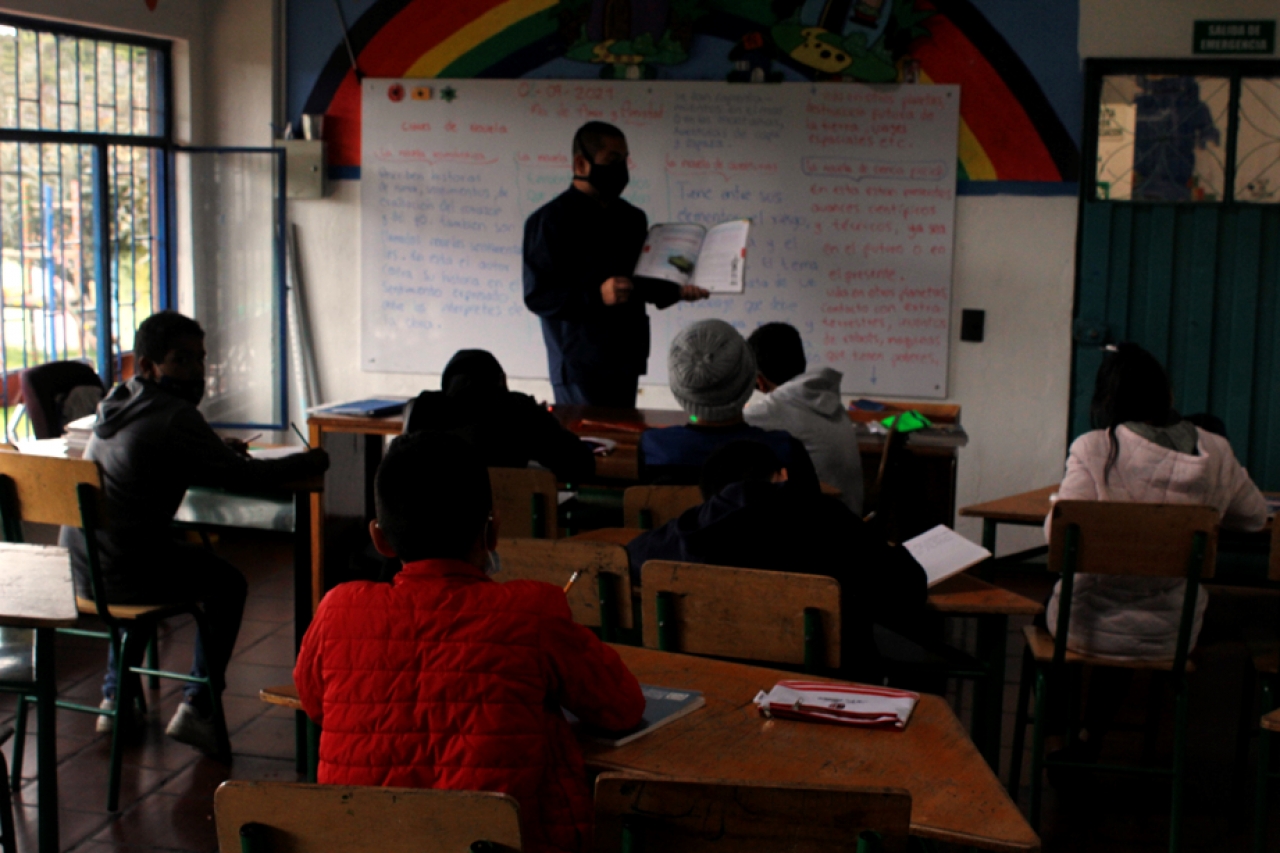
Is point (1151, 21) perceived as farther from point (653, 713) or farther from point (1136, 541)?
point (653, 713)

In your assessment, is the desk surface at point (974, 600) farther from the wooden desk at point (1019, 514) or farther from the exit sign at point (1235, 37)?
the exit sign at point (1235, 37)

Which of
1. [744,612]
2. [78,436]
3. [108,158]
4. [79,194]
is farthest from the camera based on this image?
[108,158]

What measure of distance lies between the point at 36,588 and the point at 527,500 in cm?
115

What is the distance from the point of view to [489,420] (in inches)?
139

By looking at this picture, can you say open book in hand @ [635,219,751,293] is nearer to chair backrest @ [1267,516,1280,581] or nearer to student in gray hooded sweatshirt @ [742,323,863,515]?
student in gray hooded sweatshirt @ [742,323,863,515]

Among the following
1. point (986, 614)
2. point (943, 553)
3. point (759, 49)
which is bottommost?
point (986, 614)

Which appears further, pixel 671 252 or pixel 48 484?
pixel 671 252

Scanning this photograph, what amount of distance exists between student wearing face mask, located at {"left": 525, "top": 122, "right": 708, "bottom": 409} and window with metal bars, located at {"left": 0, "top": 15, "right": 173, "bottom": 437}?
6.95 ft

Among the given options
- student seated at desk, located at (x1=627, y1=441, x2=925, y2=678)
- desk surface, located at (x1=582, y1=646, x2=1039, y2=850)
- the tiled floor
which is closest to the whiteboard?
the tiled floor

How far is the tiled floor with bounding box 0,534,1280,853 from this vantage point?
10.2ft

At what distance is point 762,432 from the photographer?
3246 mm

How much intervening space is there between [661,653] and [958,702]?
192 centimetres

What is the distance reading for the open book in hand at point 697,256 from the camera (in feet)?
14.3

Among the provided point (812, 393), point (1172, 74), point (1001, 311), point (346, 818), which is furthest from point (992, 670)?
point (1172, 74)
